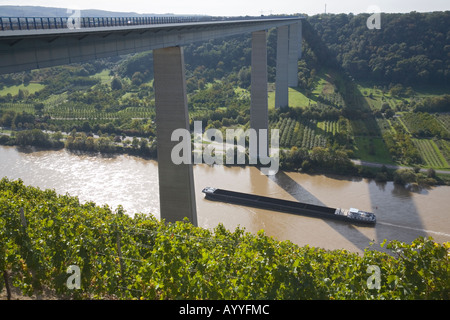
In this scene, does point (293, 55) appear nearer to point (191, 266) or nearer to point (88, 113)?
point (88, 113)

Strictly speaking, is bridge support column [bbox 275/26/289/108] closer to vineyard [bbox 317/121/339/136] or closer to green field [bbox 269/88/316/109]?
green field [bbox 269/88/316/109]

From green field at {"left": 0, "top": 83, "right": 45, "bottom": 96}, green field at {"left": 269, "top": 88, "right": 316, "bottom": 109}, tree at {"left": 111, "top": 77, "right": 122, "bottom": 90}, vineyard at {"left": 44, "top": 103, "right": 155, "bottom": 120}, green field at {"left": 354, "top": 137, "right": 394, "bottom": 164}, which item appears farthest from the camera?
tree at {"left": 111, "top": 77, "right": 122, "bottom": 90}

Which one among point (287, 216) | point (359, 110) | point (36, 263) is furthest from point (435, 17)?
point (36, 263)

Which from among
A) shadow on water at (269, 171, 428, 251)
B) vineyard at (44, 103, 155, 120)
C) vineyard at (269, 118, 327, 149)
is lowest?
shadow on water at (269, 171, 428, 251)

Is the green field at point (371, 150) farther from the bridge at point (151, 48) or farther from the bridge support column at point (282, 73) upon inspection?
the bridge at point (151, 48)

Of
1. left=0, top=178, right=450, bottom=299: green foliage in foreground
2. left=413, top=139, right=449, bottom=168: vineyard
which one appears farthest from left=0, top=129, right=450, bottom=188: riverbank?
left=0, top=178, right=450, bottom=299: green foliage in foreground

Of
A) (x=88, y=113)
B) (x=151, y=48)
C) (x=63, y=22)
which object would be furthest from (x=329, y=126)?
(x=63, y=22)
